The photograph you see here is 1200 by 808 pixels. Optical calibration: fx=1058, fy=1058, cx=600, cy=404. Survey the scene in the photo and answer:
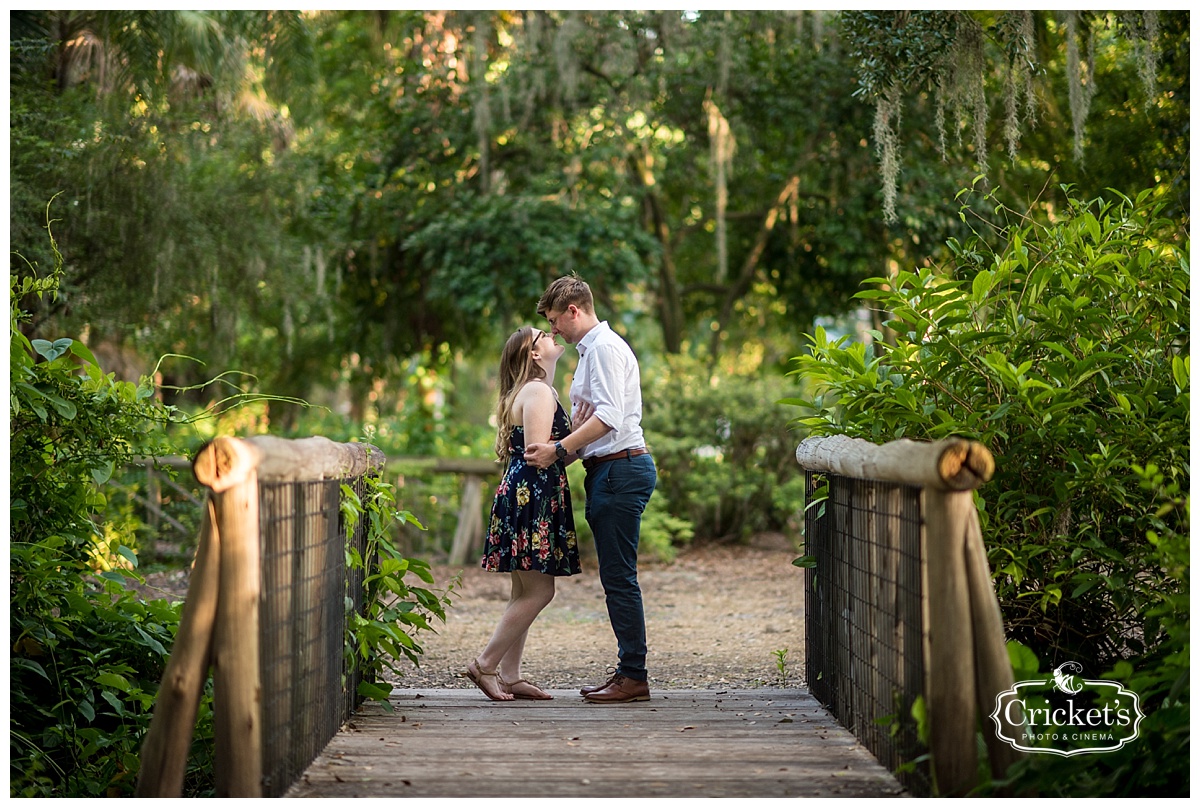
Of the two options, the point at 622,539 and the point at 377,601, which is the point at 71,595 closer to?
the point at 377,601

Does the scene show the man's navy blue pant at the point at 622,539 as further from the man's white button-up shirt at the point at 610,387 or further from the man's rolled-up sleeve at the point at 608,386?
the man's rolled-up sleeve at the point at 608,386

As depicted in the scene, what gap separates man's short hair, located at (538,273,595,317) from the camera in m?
4.10

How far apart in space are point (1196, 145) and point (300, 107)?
28.6ft

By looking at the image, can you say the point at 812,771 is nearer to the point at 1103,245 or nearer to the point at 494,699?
the point at 494,699

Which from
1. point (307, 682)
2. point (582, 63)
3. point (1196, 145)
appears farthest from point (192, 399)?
point (1196, 145)

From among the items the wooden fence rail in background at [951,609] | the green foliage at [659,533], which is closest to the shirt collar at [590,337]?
the wooden fence rail in background at [951,609]

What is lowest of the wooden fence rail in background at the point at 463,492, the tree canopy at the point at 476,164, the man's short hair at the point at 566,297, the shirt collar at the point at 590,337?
the wooden fence rail in background at the point at 463,492

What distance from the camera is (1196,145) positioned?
3.03 m

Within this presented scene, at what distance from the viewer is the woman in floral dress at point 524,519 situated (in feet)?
13.3

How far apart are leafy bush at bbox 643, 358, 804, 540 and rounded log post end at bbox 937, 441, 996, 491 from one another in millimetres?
7433

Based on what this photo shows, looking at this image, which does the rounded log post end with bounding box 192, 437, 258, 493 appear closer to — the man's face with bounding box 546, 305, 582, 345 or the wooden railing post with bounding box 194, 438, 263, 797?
the wooden railing post with bounding box 194, 438, 263, 797

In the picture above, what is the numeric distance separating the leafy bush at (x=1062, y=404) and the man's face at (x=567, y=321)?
0.90 meters

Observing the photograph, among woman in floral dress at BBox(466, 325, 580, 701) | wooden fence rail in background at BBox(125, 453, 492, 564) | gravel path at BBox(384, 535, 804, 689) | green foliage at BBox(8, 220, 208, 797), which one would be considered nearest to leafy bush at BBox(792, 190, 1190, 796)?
woman in floral dress at BBox(466, 325, 580, 701)

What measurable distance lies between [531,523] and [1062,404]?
6.34ft
